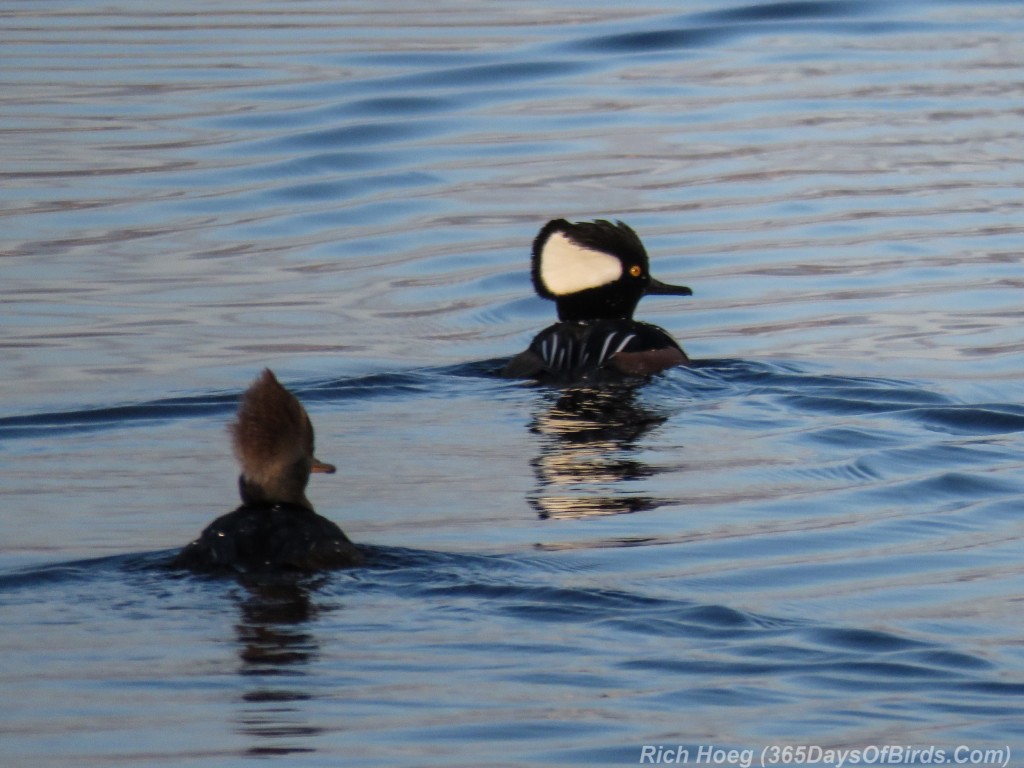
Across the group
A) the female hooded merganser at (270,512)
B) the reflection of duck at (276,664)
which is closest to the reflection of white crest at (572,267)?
the female hooded merganser at (270,512)

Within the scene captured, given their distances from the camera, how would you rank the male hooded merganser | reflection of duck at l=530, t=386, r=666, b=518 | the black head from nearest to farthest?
reflection of duck at l=530, t=386, r=666, b=518, the male hooded merganser, the black head

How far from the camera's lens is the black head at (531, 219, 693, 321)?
1122 centimetres

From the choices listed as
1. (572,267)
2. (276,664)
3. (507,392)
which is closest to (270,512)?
(276,664)

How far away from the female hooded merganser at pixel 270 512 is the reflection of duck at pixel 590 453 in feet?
4.32

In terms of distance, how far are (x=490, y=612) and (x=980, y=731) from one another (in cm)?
160

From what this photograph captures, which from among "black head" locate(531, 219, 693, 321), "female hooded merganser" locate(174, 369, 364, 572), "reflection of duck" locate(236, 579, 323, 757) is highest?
"black head" locate(531, 219, 693, 321)

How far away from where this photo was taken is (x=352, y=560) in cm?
679

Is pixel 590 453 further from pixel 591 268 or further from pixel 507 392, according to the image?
pixel 591 268

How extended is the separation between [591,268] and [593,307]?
0.72 feet

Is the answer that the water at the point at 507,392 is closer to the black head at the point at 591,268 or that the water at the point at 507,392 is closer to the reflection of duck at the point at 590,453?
the reflection of duck at the point at 590,453

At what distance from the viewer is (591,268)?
11.3 m

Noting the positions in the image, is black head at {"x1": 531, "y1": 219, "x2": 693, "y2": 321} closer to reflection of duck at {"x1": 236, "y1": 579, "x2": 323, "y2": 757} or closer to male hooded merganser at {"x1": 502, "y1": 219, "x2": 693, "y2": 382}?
male hooded merganser at {"x1": 502, "y1": 219, "x2": 693, "y2": 382}

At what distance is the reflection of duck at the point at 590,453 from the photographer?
8.12 metres

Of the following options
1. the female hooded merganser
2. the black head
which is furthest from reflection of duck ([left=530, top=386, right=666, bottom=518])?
the female hooded merganser
